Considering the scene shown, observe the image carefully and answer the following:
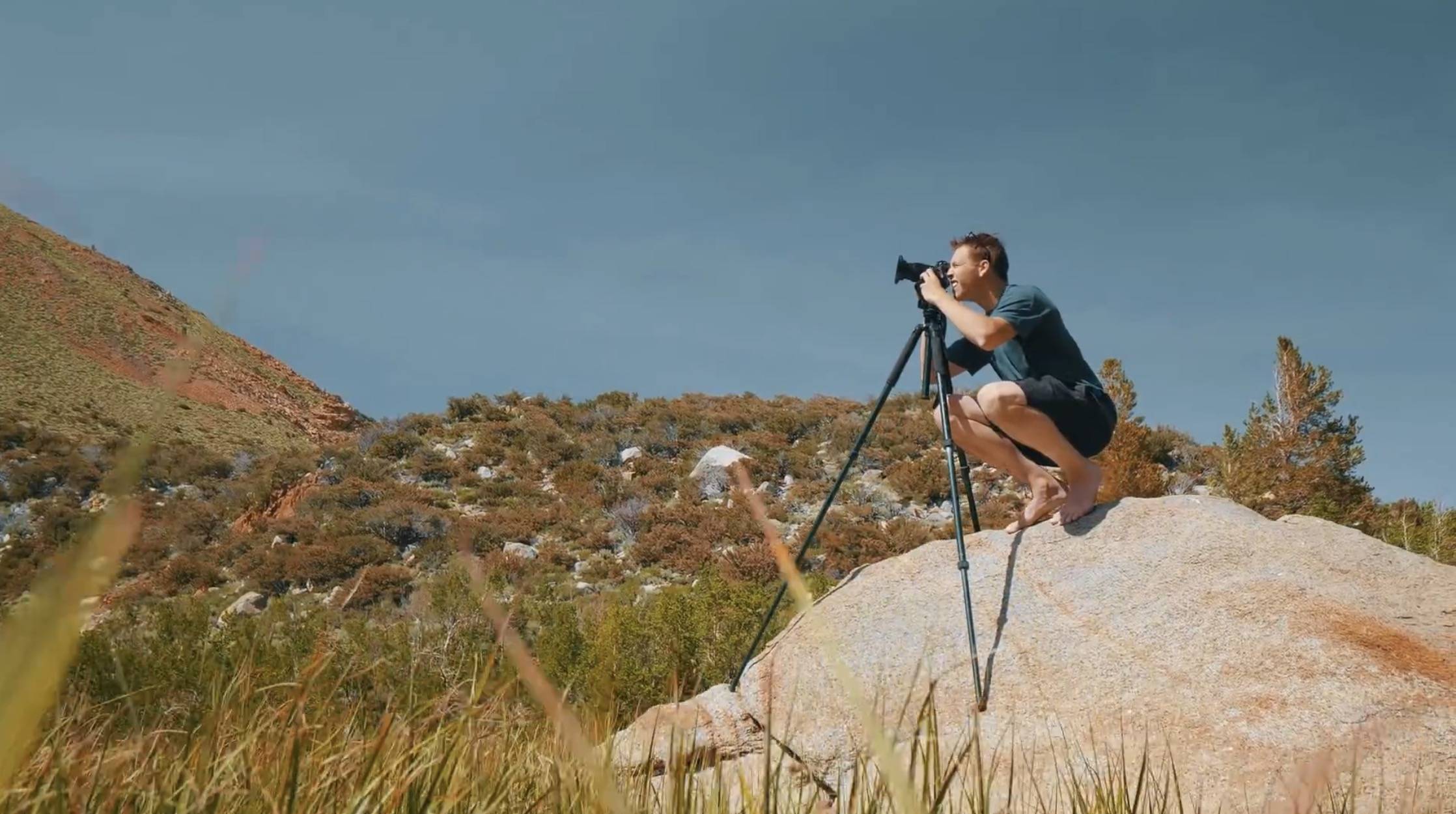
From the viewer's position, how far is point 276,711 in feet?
7.11

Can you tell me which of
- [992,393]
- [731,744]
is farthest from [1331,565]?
[731,744]

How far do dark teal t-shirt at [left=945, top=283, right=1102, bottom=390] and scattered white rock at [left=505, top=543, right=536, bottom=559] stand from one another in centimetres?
1317

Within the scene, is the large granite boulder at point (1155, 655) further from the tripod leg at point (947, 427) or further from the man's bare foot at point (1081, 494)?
the tripod leg at point (947, 427)

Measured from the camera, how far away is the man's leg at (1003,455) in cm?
506

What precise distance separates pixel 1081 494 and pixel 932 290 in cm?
144

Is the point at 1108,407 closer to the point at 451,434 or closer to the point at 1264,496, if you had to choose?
the point at 1264,496

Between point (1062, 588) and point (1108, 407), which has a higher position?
point (1108, 407)

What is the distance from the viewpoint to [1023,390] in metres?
→ 4.71

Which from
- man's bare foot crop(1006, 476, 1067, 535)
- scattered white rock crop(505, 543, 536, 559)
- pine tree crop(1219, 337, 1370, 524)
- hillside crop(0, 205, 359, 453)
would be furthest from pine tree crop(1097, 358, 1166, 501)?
hillside crop(0, 205, 359, 453)

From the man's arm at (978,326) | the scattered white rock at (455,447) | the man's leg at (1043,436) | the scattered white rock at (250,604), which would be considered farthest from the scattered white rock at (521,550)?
the man's arm at (978,326)

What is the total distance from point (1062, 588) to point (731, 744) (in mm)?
1884

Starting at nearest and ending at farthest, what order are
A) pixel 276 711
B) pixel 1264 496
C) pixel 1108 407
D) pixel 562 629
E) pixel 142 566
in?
pixel 276 711
pixel 1108 407
pixel 562 629
pixel 1264 496
pixel 142 566

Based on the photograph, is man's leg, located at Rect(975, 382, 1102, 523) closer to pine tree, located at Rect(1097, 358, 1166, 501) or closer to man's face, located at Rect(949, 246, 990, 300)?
man's face, located at Rect(949, 246, 990, 300)

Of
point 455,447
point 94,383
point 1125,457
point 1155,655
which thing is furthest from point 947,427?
point 94,383
